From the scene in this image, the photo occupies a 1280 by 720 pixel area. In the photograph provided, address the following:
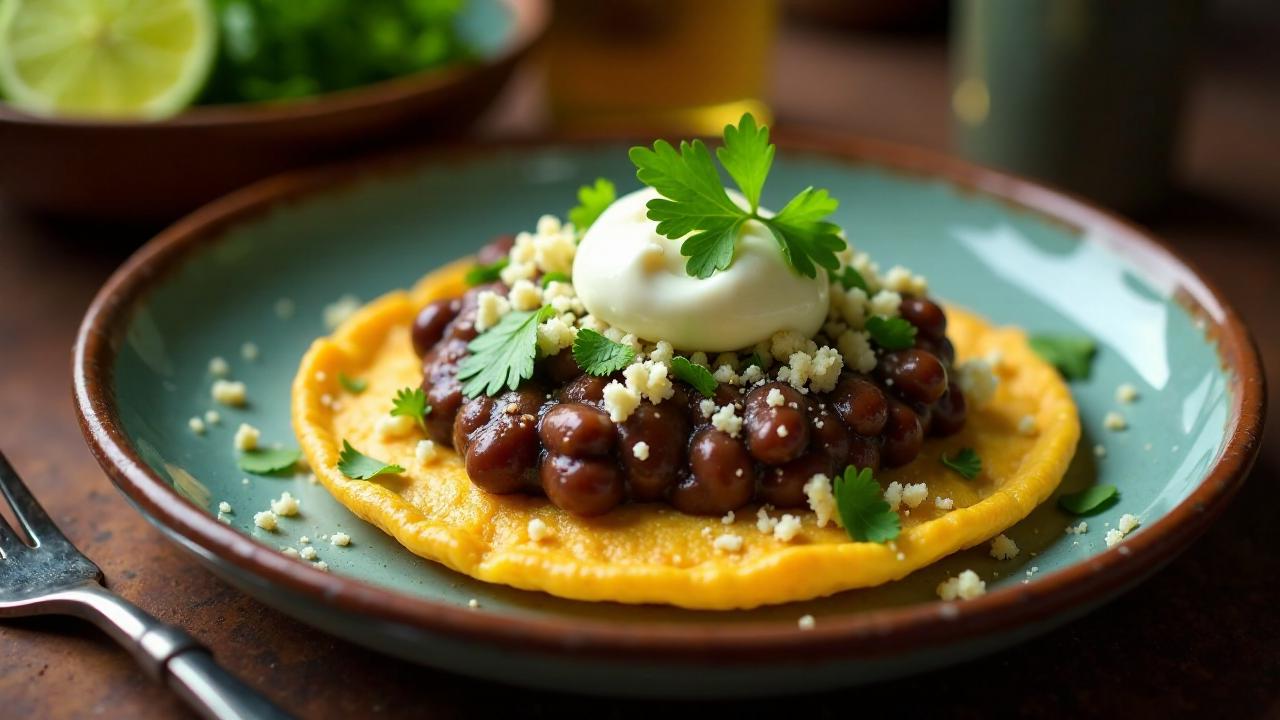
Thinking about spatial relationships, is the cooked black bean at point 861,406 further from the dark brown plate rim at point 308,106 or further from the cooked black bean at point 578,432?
the dark brown plate rim at point 308,106

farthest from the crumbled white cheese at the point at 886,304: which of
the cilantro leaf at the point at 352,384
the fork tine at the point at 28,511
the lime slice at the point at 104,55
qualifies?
the lime slice at the point at 104,55

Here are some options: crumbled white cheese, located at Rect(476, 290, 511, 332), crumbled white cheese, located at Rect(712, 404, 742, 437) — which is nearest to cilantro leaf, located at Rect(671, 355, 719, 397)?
crumbled white cheese, located at Rect(712, 404, 742, 437)

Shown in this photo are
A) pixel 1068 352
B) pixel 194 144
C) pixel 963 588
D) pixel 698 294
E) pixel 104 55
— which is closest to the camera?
pixel 963 588

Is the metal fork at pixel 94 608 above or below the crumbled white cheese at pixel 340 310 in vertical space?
above

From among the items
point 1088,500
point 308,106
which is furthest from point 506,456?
point 308,106

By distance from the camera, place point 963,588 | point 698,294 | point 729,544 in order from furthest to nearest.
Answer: point 698,294, point 729,544, point 963,588

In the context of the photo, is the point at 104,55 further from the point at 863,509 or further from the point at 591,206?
the point at 863,509
